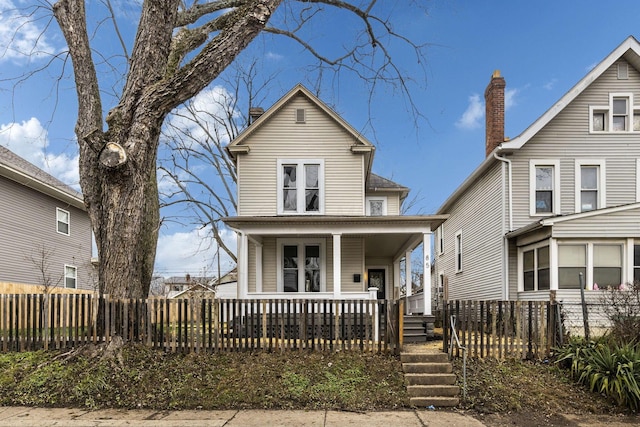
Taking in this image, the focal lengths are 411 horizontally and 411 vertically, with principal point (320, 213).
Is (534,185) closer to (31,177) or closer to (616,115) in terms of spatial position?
(616,115)

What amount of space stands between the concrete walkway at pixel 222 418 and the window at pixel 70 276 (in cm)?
1493

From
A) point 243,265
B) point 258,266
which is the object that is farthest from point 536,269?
point 243,265

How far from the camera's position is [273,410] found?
6.87 meters

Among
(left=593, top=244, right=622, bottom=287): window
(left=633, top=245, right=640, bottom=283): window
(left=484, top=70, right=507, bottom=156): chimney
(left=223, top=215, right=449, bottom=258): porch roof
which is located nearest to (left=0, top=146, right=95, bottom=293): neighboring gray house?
(left=223, top=215, right=449, bottom=258): porch roof

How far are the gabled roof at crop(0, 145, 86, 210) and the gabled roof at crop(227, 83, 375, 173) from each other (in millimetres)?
8889

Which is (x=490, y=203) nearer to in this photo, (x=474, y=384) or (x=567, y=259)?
(x=567, y=259)

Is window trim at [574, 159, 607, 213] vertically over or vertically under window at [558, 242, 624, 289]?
over

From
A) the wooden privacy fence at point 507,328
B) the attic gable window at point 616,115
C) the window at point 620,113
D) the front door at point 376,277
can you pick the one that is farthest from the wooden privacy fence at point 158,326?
the window at point 620,113

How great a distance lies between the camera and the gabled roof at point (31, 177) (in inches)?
623

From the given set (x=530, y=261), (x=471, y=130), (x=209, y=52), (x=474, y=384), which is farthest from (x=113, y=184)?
(x=471, y=130)

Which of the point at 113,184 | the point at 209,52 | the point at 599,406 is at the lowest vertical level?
the point at 599,406

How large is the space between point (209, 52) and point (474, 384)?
8486mm

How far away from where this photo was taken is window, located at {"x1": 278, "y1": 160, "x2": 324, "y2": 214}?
1402 centimetres

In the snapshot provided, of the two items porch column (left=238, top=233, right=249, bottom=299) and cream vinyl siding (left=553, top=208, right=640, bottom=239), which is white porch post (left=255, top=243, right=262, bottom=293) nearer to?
porch column (left=238, top=233, right=249, bottom=299)
